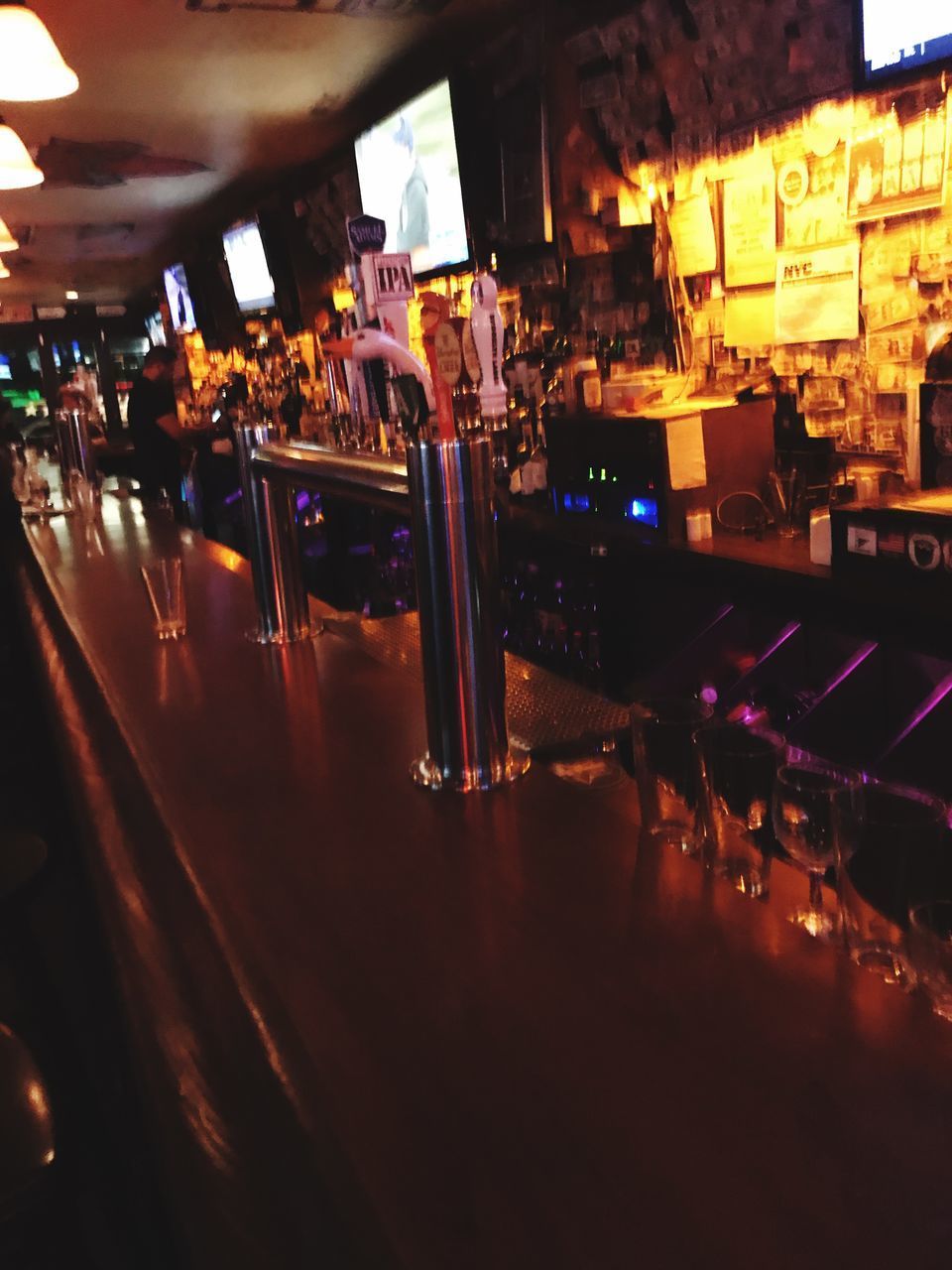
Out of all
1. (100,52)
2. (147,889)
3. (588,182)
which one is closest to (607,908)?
(147,889)

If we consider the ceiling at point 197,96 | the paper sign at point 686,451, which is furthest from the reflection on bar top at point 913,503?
the ceiling at point 197,96

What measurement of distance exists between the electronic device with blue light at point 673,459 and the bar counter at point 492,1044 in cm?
197

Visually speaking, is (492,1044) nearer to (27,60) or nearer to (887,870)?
(887,870)

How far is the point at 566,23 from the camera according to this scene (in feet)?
11.9

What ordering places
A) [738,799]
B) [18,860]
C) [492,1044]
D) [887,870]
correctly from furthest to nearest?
[18,860]
[738,799]
[887,870]
[492,1044]

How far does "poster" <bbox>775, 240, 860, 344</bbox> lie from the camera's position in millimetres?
2932

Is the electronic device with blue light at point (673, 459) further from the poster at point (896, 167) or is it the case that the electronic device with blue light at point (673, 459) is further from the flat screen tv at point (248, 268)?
the flat screen tv at point (248, 268)

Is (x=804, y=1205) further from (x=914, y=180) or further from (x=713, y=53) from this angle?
(x=713, y=53)

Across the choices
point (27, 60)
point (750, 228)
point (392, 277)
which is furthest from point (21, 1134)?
point (750, 228)

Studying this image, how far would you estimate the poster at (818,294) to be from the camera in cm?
293

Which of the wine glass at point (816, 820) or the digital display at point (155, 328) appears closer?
the wine glass at point (816, 820)

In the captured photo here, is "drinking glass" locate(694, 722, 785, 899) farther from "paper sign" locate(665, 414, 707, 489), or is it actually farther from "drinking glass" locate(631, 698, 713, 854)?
"paper sign" locate(665, 414, 707, 489)

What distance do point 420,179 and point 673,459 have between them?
245cm

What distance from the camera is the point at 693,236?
3.43 meters
